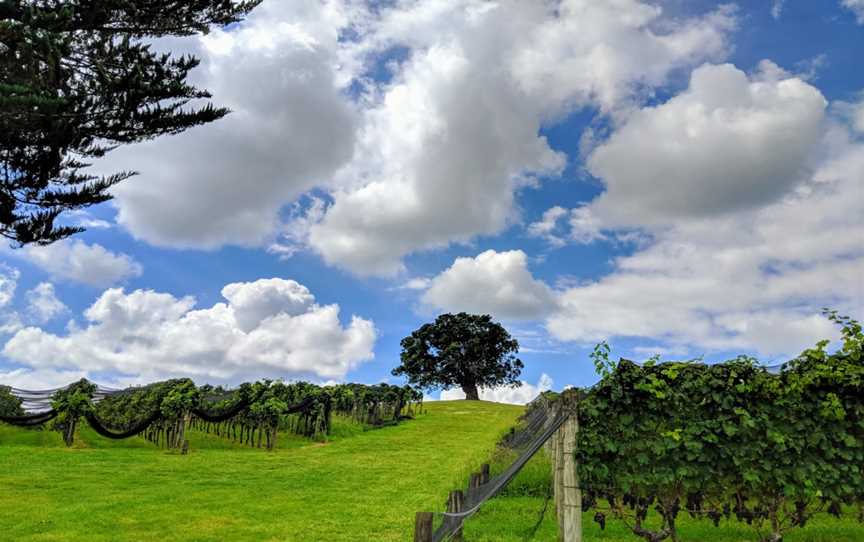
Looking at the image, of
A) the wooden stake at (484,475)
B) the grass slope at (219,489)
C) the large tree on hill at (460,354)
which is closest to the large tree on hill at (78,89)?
the grass slope at (219,489)

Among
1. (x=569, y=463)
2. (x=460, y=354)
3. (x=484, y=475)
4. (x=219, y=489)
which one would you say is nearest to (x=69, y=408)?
(x=219, y=489)

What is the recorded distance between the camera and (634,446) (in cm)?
805

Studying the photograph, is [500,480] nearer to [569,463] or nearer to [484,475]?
[569,463]

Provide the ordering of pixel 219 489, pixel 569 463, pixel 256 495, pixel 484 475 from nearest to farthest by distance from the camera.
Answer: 1. pixel 569 463
2. pixel 484 475
3. pixel 256 495
4. pixel 219 489

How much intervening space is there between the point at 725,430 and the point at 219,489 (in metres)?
10.8

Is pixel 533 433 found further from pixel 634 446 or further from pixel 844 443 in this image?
pixel 844 443

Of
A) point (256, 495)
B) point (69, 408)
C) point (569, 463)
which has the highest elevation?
point (69, 408)

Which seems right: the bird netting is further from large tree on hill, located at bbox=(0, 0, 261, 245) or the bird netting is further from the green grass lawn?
large tree on hill, located at bbox=(0, 0, 261, 245)

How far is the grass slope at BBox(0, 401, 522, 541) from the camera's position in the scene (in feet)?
32.9

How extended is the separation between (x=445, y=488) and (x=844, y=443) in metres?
7.68

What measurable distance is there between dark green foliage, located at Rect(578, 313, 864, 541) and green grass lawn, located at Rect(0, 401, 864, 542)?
60.5 inches

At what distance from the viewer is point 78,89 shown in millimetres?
13461

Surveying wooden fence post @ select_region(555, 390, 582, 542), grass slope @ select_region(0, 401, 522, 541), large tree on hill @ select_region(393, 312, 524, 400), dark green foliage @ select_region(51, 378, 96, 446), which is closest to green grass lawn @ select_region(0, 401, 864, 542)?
grass slope @ select_region(0, 401, 522, 541)

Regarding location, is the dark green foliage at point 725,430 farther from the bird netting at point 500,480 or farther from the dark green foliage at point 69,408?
the dark green foliage at point 69,408
